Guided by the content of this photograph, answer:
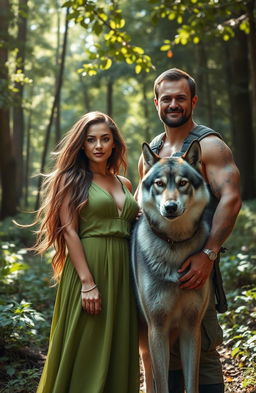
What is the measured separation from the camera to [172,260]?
3287 millimetres

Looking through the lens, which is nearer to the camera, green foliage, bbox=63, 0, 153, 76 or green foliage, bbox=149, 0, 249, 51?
green foliage, bbox=63, 0, 153, 76

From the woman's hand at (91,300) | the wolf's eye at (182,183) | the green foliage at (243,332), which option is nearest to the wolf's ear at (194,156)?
the wolf's eye at (182,183)

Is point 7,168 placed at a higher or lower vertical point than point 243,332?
higher

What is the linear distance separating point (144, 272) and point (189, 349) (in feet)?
2.19

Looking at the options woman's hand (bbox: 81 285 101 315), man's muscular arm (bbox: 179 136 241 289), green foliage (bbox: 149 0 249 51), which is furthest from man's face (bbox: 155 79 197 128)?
green foliage (bbox: 149 0 249 51)

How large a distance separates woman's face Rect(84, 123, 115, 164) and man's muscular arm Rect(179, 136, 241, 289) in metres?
0.80

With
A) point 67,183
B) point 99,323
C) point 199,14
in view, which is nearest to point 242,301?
point 99,323

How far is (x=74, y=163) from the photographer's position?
146 inches

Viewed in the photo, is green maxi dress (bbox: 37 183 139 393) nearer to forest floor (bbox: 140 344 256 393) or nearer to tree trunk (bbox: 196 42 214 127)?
forest floor (bbox: 140 344 256 393)

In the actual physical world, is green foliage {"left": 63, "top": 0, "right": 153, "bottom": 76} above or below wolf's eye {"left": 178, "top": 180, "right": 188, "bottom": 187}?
above

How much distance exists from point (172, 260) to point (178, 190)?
528 mm

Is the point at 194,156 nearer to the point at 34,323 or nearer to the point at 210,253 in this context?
the point at 210,253

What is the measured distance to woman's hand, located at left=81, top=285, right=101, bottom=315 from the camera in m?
3.37

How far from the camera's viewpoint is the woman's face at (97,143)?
3.69 metres
